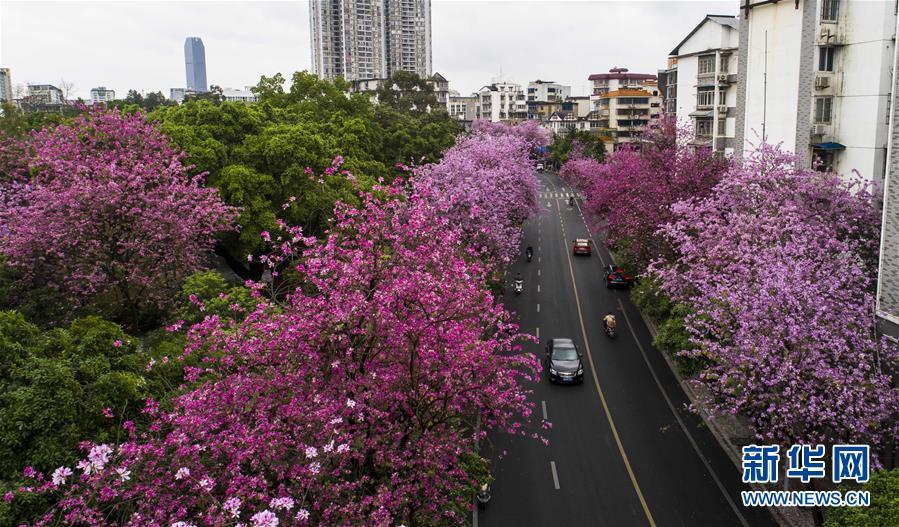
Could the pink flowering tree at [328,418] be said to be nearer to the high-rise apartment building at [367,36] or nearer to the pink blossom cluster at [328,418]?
the pink blossom cluster at [328,418]

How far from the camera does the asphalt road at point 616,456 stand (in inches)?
682

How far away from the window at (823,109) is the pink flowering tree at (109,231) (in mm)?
25298

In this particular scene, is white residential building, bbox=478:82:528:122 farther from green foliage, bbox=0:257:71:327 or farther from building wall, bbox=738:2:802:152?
green foliage, bbox=0:257:71:327

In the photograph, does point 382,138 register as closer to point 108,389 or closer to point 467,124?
point 108,389

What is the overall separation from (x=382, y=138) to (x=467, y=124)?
357 ft

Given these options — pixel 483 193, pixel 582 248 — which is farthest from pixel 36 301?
pixel 582 248

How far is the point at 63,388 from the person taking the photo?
11.1 m

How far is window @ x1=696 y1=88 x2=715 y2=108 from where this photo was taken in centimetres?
4622

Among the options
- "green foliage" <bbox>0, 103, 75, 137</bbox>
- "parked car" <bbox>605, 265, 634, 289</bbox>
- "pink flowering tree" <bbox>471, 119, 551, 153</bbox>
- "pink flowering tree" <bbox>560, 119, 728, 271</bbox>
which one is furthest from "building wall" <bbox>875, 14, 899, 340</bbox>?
"pink flowering tree" <bbox>471, 119, 551, 153</bbox>

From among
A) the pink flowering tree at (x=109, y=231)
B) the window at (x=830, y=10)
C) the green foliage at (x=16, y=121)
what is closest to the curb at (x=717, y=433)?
the pink flowering tree at (x=109, y=231)

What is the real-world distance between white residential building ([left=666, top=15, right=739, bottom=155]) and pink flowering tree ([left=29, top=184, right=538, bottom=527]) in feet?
114

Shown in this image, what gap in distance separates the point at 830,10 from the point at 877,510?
25094 millimetres

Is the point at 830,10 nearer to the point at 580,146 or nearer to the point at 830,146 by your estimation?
the point at 830,146

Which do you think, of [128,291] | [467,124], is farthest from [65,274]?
[467,124]
